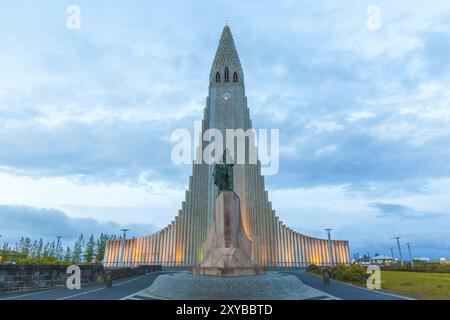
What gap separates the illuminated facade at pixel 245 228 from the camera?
3603cm

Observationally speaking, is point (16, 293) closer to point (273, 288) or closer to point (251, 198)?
point (273, 288)

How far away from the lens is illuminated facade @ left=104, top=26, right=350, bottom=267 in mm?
36031

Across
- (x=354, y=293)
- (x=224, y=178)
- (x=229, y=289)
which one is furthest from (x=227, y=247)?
(x=354, y=293)

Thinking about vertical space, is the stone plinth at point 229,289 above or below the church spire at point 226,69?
below

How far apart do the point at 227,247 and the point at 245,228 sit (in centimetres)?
2425

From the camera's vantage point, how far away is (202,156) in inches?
1545

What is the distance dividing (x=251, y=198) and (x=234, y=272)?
2689 cm

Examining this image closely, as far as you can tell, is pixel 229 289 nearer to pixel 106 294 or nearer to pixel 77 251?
pixel 106 294

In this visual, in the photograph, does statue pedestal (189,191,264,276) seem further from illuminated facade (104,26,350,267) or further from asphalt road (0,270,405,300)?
illuminated facade (104,26,350,267)

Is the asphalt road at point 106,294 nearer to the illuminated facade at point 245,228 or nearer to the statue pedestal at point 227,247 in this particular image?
the statue pedestal at point 227,247

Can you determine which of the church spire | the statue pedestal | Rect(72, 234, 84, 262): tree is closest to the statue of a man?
the statue pedestal

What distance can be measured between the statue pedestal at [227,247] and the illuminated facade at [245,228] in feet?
75.6

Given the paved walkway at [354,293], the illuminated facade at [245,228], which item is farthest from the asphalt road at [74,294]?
the illuminated facade at [245,228]
